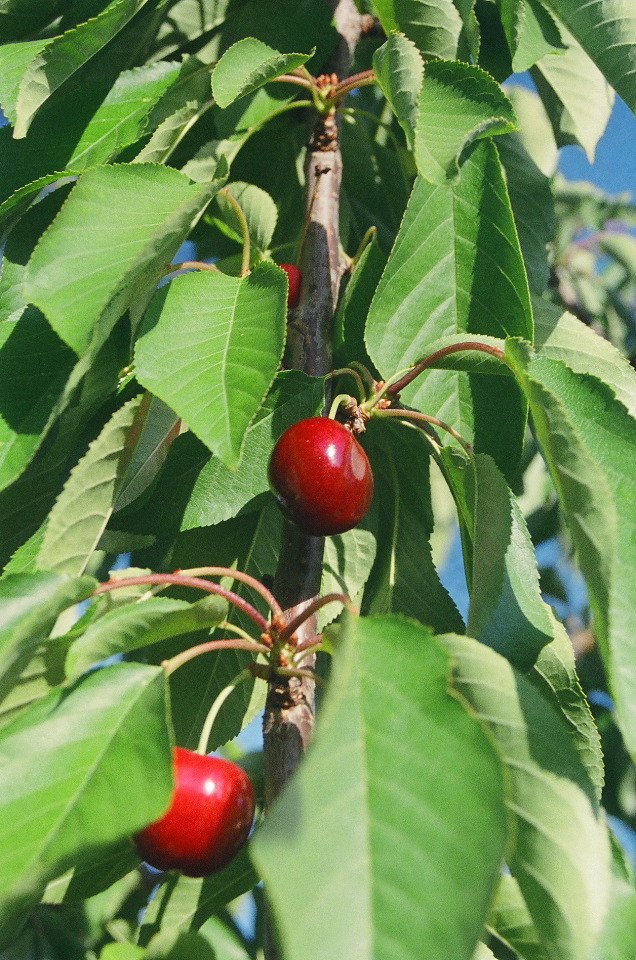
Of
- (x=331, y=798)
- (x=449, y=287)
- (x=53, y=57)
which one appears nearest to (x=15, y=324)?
(x=53, y=57)

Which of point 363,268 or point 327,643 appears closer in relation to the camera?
point 327,643

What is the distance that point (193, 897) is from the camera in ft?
4.68

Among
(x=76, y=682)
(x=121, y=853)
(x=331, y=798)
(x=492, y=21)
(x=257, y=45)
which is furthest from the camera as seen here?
(x=492, y=21)

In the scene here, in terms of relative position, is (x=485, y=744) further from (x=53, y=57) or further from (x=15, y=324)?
(x=53, y=57)

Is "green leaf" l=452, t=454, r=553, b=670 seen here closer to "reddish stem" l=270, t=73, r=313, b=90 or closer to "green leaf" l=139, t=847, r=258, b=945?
"green leaf" l=139, t=847, r=258, b=945

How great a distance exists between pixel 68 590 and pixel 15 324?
0.46 metres

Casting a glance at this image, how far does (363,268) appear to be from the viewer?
53.4 inches

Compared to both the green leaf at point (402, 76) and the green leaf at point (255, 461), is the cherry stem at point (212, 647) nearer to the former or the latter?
the green leaf at point (255, 461)

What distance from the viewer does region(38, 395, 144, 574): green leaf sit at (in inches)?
38.8

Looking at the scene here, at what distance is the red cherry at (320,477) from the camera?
3.37 feet

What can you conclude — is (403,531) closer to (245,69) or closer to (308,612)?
(308,612)

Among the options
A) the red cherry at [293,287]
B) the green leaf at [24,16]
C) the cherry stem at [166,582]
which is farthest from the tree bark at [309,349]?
the green leaf at [24,16]

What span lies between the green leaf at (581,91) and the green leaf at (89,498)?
43.2 inches

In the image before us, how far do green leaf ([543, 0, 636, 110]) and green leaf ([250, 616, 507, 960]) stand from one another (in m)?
0.96
